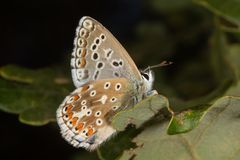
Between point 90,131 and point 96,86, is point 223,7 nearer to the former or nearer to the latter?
point 96,86

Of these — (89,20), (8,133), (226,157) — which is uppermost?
(89,20)

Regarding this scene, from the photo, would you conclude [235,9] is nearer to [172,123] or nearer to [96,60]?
[96,60]

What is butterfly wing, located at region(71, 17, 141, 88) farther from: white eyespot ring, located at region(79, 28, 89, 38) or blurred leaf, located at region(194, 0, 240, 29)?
blurred leaf, located at region(194, 0, 240, 29)

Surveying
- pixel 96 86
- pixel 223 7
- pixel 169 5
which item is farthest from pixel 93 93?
pixel 169 5

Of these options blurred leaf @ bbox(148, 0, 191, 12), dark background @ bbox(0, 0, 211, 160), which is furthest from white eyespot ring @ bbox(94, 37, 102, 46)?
blurred leaf @ bbox(148, 0, 191, 12)

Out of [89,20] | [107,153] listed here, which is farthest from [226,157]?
[89,20]

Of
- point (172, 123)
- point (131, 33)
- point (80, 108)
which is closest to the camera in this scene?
point (172, 123)

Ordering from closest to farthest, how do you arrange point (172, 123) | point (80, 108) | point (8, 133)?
point (172, 123), point (80, 108), point (8, 133)

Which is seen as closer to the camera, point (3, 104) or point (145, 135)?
point (145, 135)
